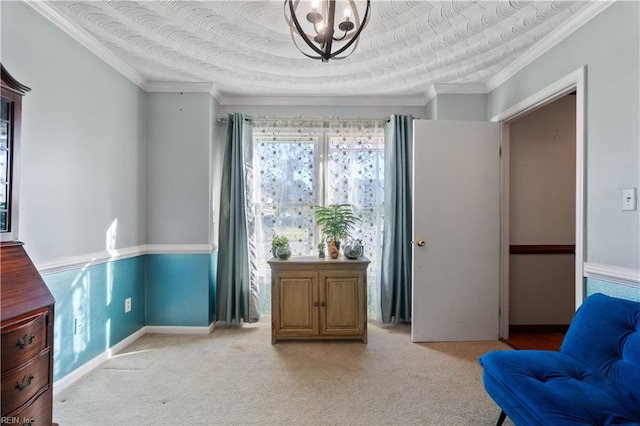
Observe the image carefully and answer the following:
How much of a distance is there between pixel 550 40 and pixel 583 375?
2157 millimetres

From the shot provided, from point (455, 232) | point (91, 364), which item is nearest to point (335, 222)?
point (455, 232)

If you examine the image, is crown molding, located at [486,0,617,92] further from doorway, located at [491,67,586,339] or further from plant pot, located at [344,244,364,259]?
plant pot, located at [344,244,364,259]

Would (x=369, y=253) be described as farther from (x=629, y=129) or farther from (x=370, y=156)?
(x=629, y=129)

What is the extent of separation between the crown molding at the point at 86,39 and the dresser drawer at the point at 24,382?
2.02 meters

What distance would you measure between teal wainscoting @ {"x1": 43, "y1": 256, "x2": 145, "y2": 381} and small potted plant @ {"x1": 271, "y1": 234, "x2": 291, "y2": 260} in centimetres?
132

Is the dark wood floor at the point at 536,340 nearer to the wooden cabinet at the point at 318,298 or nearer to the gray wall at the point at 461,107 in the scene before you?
the wooden cabinet at the point at 318,298

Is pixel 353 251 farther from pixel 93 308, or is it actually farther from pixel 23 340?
pixel 23 340

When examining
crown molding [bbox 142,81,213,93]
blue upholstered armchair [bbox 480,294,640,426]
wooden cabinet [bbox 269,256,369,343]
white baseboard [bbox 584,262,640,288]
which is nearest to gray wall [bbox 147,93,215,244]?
crown molding [bbox 142,81,213,93]

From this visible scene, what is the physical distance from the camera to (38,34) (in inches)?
75.9

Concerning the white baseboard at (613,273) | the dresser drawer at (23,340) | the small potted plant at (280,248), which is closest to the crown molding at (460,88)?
the white baseboard at (613,273)

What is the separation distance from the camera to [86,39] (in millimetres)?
2275

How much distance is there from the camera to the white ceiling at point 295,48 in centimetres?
196

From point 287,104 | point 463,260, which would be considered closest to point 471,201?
point 463,260

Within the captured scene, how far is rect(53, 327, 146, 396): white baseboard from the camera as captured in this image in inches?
82.8
